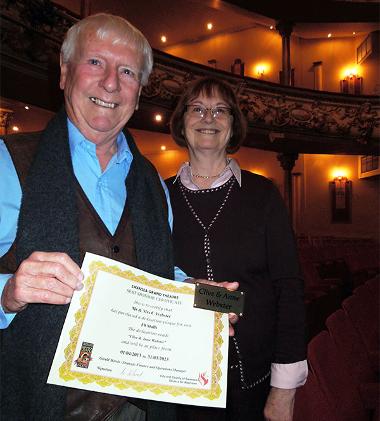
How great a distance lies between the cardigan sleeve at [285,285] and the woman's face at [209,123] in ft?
1.27

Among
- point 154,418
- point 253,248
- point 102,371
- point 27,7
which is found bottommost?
point 154,418

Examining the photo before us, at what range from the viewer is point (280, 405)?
1598 millimetres

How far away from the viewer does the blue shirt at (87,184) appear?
1154 mm

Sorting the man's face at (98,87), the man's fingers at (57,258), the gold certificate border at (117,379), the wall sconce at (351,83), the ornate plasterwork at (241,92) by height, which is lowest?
the gold certificate border at (117,379)

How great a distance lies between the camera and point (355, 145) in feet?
42.5

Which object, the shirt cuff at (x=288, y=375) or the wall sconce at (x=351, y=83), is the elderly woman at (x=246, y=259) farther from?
the wall sconce at (x=351, y=83)

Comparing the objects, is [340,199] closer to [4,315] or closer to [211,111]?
[211,111]

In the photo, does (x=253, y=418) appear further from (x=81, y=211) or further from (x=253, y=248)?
(x=81, y=211)

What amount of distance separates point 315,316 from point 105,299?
3590 millimetres

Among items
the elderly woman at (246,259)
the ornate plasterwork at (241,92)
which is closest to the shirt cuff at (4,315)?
the elderly woman at (246,259)

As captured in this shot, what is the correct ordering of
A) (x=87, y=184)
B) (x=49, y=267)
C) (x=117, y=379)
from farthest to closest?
(x=87, y=184) → (x=117, y=379) → (x=49, y=267)

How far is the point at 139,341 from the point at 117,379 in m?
0.11

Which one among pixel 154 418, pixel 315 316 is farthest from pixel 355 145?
pixel 154 418

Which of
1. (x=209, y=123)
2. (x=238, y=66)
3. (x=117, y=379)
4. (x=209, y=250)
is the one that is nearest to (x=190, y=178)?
(x=209, y=123)
